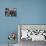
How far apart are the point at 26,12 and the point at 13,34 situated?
562 millimetres

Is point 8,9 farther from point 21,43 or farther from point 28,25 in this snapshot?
point 21,43

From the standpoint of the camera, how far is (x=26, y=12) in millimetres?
2619

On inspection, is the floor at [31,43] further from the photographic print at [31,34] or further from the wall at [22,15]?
the wall at [22,15]

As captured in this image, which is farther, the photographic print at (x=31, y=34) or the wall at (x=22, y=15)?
the wall at (x=22, y=15)

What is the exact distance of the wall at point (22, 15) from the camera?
8.53ft

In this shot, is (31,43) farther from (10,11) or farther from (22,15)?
(10,11)

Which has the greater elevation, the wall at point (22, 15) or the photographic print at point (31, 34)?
the wall at point (22, 15)

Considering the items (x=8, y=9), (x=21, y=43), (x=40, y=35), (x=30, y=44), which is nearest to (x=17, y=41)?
(x=21, y=43)

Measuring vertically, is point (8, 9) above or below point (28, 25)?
above

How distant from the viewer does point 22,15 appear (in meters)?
2.62

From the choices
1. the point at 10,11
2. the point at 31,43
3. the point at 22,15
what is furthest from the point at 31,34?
the point at 10,11

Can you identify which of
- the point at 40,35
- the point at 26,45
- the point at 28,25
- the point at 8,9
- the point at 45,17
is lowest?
the point at 26,45

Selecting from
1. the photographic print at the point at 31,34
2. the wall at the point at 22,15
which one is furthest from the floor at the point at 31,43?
the wall at the point at 22,15

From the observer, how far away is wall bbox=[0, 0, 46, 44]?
2600mm
